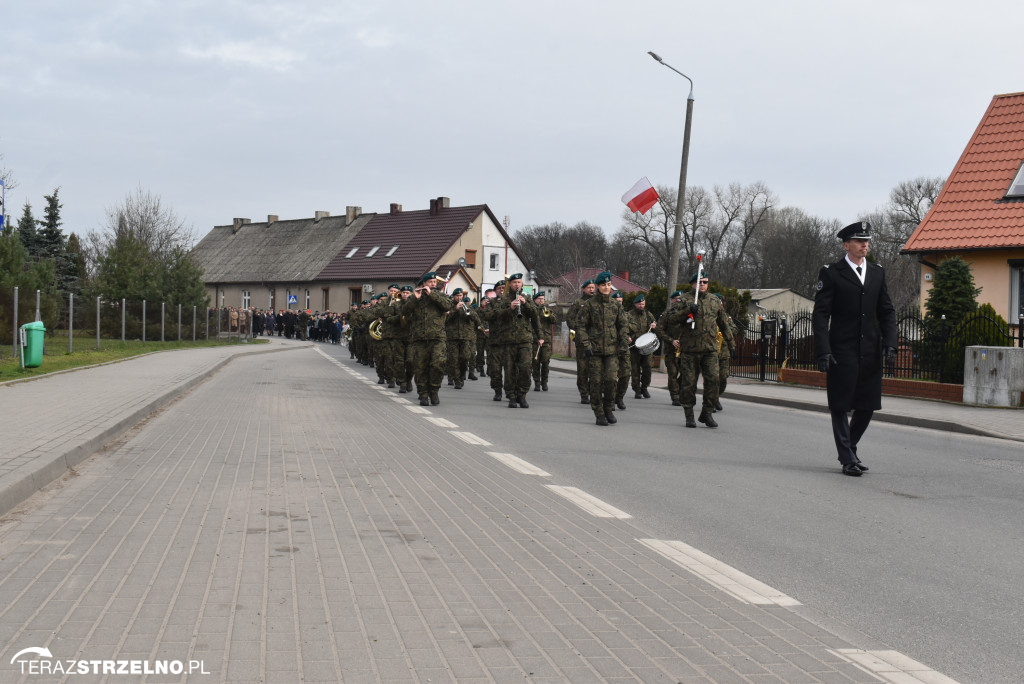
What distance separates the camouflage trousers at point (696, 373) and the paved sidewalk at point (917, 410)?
120 inches

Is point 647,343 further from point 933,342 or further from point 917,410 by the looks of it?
point 933,342

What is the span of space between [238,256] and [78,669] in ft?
282

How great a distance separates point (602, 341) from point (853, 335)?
481 cm

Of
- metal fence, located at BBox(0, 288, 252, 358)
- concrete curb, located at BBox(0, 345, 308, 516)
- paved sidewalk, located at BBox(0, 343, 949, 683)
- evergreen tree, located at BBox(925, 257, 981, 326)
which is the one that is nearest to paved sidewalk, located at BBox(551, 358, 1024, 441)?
evergreen tree, located at BBox(925, 257, 981, 326)

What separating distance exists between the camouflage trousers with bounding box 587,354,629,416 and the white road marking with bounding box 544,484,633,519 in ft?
17.0

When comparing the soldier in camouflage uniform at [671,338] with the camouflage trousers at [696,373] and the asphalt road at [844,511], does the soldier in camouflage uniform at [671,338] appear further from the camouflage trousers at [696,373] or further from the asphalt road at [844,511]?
the asphalt road at [844,511]

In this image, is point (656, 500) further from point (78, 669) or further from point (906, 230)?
point (906, 230)

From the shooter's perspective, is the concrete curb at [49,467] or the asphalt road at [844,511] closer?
the asphalt road at [844,511]

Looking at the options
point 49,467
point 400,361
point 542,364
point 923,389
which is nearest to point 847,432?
point 49,467

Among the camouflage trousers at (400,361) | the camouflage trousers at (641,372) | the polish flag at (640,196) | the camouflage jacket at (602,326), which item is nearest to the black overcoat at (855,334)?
the camouflage jacket at (602,326)

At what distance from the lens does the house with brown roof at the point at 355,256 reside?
2776 inches

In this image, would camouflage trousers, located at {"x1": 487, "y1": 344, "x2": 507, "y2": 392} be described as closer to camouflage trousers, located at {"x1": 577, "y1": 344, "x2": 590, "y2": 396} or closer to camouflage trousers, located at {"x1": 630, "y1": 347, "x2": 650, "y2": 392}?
camouflage trousers, located at {"x1": 577, "y1": 344, "x2": 590, "y2": 396}

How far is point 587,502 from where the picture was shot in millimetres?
7105

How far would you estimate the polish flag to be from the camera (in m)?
25.6
